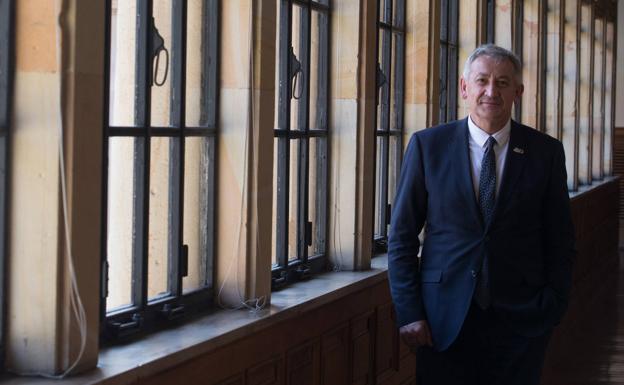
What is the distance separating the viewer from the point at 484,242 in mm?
3877

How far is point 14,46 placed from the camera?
3.14m

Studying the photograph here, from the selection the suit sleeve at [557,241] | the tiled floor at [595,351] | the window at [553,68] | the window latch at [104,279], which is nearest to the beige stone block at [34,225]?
the window latch at [104,279]

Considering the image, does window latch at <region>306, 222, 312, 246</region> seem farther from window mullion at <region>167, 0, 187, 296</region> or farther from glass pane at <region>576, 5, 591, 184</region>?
glass pane at <region>576, 5, 591, 184</region>

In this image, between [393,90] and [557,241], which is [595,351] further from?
→ [557,241]

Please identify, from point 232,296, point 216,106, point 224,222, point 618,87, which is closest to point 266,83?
point 216,106

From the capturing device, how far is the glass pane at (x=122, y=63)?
3.69 m

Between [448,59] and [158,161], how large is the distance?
14.1 ft

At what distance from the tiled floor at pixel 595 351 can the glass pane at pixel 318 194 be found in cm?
240

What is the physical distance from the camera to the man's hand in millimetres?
3918

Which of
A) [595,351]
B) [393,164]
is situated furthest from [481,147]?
[595,351]

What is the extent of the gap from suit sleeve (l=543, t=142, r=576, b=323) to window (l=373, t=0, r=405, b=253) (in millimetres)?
2475

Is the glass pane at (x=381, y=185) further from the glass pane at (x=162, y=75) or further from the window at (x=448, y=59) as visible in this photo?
the glass pane at (x=162, y=75)

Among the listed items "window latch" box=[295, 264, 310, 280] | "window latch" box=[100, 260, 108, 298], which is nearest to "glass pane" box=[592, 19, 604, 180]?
"window latch" box=[295, 264, 310, 280]

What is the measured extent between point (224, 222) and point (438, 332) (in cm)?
100
